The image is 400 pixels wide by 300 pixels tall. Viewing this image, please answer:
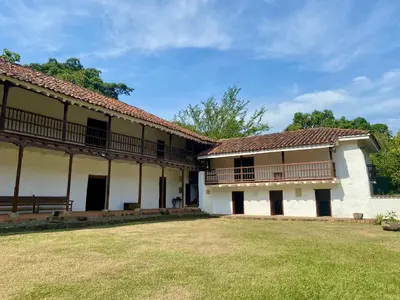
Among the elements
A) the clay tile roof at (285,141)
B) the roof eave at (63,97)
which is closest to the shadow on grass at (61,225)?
the roof eave at (63,97)

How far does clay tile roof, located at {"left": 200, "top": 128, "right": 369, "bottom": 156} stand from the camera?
17062 millimetres

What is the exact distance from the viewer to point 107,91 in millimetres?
38219

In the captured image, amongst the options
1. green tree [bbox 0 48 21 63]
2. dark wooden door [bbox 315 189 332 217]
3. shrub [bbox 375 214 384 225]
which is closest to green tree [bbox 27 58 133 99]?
green tree [bbox 0 48 21 63]

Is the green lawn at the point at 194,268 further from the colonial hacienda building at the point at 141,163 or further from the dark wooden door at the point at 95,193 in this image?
the dark wooden door at the point at 95,193

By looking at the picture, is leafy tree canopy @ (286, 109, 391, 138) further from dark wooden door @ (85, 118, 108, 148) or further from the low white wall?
dark wooden door @ (85, 118, 108, 148)

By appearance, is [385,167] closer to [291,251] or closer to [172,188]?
[172,188]

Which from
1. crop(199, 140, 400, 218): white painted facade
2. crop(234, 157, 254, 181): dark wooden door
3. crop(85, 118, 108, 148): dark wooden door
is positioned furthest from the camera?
crop(234, 157, 254, 181): dark wooden door

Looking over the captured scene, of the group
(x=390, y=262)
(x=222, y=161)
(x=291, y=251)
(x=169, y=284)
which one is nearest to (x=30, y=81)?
(x=169, y=284)

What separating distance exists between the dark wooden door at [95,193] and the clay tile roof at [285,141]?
24.9 feet

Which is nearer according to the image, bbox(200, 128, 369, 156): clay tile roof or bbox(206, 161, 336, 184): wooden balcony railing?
bbox(200, 128, 369, 156): clay tile roof

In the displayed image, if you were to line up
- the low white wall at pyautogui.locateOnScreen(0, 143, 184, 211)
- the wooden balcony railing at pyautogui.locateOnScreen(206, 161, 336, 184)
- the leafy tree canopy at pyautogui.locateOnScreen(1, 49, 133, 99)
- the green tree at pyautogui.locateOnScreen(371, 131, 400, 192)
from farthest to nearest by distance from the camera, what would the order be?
1. the leafy tree canopy at pyautogui.locateOnScreen(1, 49, 133, 99)
2. the green tree at pyautogui.locateOnScreen(371, 131, 400, 192)
3. the wooden balcony railing at pyautogui.locateOnScreen(206, 161, 336, 184)
4. the low white wall at pyautogui.locateOnScreen(0, 143, 184, 211)

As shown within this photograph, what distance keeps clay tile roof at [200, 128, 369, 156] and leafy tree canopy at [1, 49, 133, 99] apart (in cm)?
1911

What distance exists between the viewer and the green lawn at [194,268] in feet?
14.1

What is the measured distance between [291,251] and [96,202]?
12258mm
